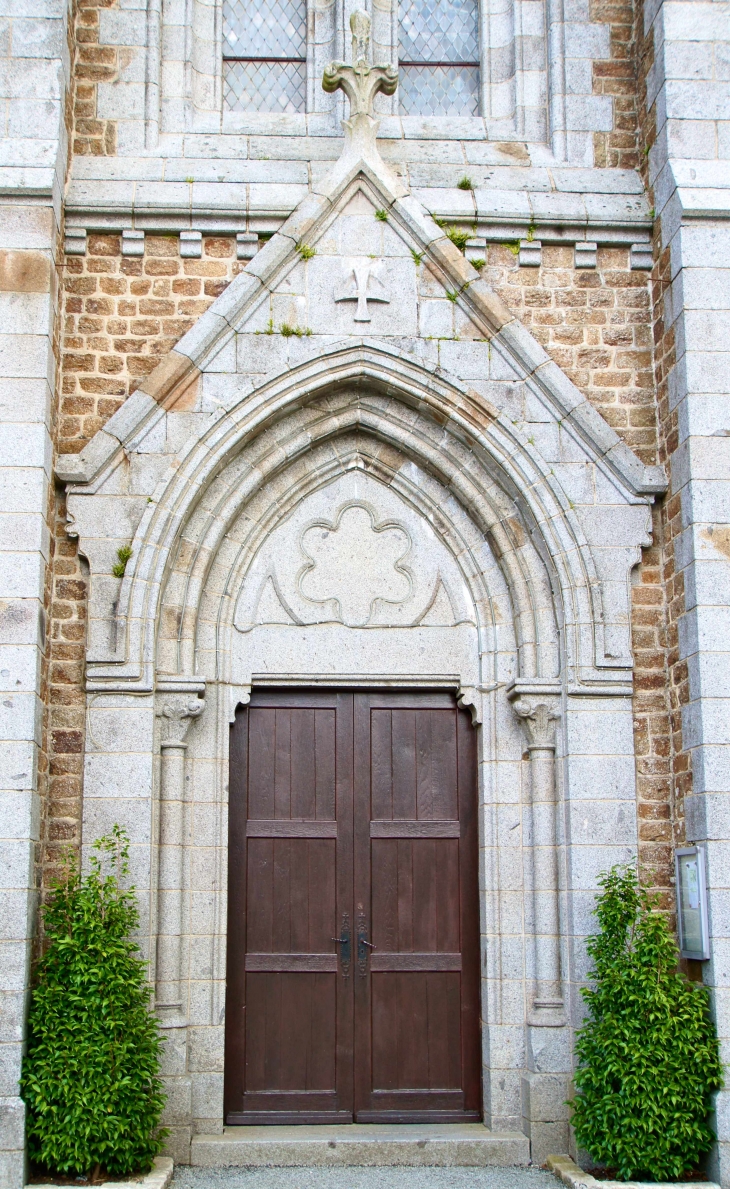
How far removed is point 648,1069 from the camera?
20.4 feet

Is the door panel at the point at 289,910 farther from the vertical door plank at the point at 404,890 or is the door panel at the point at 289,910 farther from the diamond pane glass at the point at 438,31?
the diamond pane glass at the point at 438,31

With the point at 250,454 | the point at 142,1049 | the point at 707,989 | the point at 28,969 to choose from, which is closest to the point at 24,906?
the point at 28,969

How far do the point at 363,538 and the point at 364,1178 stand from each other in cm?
354

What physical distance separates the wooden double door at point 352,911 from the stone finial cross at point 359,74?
3538mm

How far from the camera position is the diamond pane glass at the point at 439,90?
831 cm

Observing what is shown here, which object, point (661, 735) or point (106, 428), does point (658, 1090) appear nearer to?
point (661, 735)

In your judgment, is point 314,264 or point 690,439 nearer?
point 690,439

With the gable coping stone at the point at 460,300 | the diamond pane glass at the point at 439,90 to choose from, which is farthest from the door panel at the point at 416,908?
the diamond pane glass at the point at 439,90

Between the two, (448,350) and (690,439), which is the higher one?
(448,350)

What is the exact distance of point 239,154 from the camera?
310 inches

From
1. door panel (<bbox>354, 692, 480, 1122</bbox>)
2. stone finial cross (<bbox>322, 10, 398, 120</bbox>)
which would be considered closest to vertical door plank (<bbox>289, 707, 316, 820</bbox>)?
door panel (<bbox>354, 692, 480, 1122</bbox>)

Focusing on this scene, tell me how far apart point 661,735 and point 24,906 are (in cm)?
354

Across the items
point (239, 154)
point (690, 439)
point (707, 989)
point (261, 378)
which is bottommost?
point (707, 989)

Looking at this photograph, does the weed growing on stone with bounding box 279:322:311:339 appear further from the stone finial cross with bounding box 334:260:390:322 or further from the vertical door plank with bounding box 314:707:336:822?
the vertical door plank with bounding box 314:707:336:822
